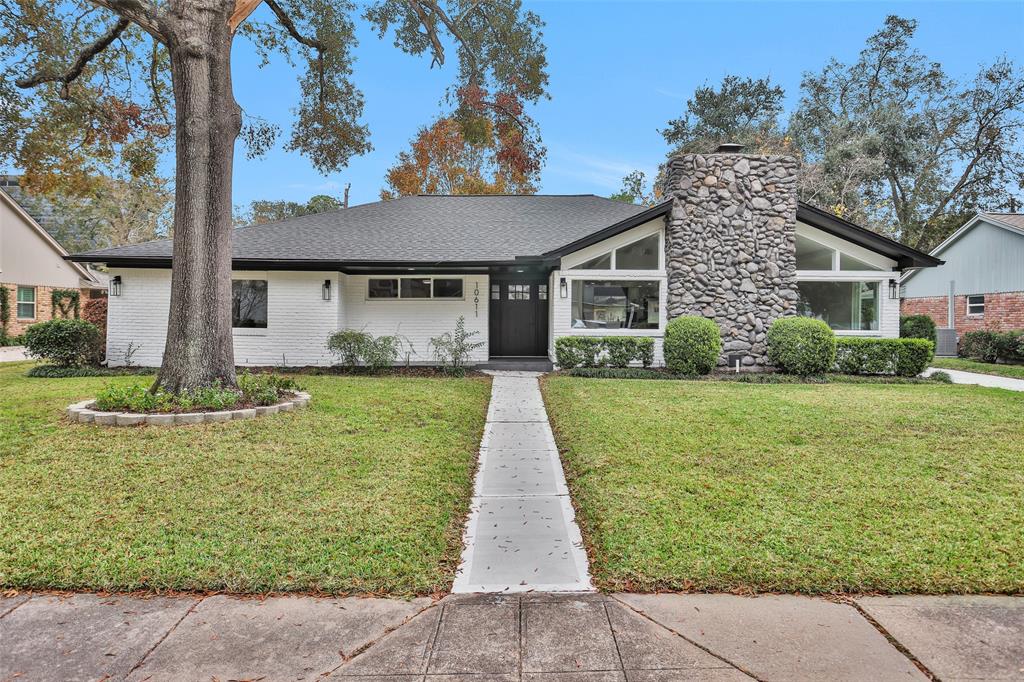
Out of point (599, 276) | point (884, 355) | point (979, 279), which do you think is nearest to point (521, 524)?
point (599, 276)

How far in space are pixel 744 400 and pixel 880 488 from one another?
3902mm

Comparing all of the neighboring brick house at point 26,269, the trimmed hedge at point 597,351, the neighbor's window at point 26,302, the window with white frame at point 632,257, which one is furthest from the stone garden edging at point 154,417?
the neighbor's window at point 26,302

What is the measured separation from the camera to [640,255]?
12281 mm

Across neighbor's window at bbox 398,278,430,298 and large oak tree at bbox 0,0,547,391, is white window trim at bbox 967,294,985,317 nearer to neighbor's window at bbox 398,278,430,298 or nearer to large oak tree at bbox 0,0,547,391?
large oak tree at bbox 0,0,547,391

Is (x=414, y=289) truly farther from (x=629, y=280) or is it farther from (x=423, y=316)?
(x=629, y=280)

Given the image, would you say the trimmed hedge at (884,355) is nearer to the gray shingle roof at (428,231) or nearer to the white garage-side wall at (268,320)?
the gray shingle roof at (428,231)

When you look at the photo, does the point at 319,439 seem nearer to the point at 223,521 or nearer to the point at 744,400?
the point at 223,521

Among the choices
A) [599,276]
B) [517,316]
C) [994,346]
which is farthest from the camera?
[994,346]

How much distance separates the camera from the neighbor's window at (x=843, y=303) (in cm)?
1227

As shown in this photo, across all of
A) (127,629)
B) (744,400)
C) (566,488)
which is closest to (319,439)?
(566,488)

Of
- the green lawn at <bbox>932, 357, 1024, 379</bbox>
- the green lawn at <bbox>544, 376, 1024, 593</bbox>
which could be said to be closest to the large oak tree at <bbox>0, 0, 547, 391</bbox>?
the green lawn at <bbox>544, 376, 1024, 593</bbox>

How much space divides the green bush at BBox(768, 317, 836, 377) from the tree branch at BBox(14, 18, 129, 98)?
14.0m

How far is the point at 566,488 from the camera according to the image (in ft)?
14.7

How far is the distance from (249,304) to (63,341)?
348 cm
